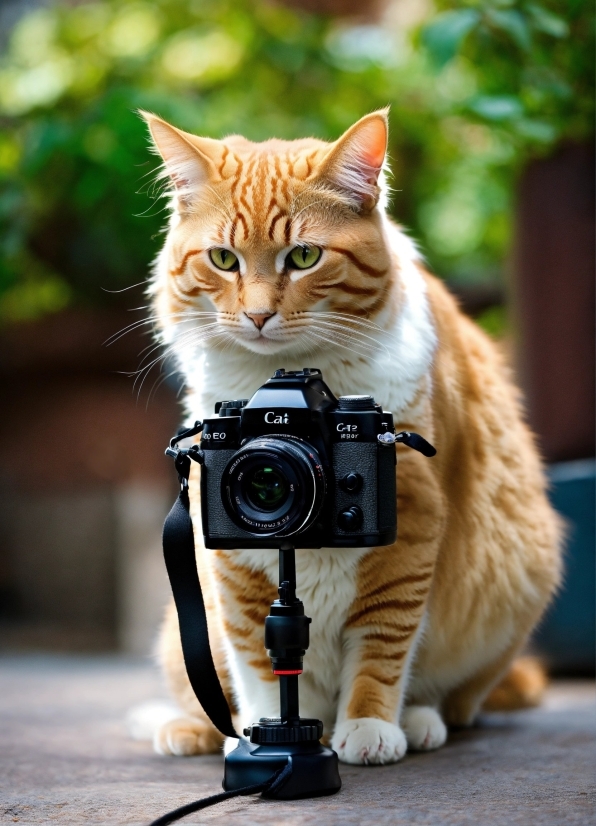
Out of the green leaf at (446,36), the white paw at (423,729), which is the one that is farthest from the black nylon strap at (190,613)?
the green leaf at (446,36)

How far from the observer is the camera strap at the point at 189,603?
140 centimetres

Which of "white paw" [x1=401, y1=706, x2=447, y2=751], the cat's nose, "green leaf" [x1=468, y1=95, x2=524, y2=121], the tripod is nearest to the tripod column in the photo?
the tripod

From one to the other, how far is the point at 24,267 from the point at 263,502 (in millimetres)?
3282

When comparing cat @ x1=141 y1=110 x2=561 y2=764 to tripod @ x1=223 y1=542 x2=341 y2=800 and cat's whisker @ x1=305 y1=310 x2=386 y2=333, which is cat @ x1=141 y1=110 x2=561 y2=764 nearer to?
cat's whisker @ x1=305 y1=310 x2=386 y2=333

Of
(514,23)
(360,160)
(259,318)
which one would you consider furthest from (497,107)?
(259,318)

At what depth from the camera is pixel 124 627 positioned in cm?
446

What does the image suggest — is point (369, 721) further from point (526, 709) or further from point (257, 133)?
point (257, 133)

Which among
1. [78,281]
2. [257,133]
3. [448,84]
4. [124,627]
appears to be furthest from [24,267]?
[448,84]

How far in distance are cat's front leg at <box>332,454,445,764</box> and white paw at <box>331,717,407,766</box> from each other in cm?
2

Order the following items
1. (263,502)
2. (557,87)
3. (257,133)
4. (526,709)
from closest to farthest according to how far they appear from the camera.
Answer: (263,502)
(526,709)
(557,87)
(257,133)

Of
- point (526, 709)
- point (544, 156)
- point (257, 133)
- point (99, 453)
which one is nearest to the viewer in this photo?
point (526, 709)

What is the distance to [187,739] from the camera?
68.2 inches

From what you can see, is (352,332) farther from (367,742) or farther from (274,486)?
(367,742)

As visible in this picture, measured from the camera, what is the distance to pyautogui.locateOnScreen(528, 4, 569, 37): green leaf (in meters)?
2.30
